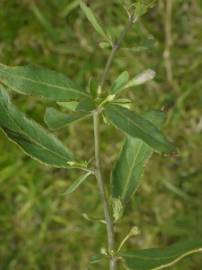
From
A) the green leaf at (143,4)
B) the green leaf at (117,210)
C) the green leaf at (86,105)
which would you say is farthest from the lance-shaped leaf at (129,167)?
the green leaf at (143,4)

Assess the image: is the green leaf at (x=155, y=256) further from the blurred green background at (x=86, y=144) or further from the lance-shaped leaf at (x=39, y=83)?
the blurred green background at (x=86, y=144)

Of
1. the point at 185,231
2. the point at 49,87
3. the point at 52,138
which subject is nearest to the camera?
the point at 49,87

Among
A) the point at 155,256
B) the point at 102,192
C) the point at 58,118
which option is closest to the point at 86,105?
the point at 58,118

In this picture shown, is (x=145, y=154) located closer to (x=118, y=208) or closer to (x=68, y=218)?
(x=118, y=208)

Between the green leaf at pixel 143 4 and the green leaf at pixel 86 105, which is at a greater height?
the green leaf at pixel 143 4

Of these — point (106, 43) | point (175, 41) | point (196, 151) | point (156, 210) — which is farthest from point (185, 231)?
point (106, 43)

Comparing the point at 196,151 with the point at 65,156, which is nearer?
the point at 65,156
